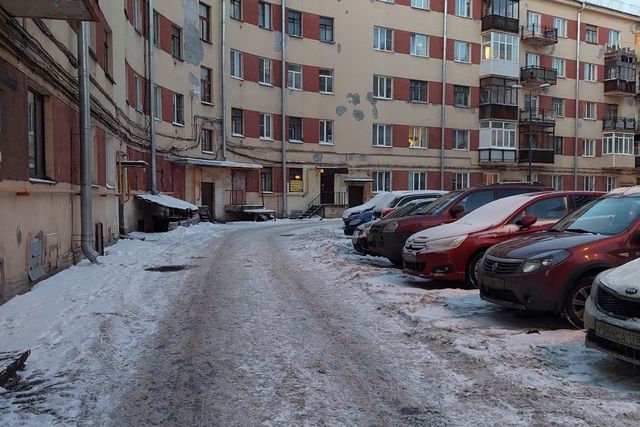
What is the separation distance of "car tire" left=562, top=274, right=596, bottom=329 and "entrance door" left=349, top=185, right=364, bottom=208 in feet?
91.8

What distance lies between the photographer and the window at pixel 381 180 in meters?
34.4

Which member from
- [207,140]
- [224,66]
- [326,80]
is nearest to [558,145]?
[326,80]

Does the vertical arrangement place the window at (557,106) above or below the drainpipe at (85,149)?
above

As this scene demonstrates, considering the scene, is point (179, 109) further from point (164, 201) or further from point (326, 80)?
point (326, 80)

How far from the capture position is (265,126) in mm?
31047

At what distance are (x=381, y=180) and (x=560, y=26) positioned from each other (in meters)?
19.0

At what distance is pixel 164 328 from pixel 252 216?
22623mm

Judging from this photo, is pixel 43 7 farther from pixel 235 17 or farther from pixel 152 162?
pixel 235 17

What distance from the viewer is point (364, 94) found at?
1321 inches

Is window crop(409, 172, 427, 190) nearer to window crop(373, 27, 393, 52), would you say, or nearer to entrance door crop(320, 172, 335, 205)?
entrance door crop(320, 172, 335, 205)

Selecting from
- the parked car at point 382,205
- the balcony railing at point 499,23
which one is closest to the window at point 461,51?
the balcony railing at point 499,23

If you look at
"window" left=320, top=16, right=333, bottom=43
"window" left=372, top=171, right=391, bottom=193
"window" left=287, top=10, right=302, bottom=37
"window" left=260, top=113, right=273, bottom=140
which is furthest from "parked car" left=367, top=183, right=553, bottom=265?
"window" left=320, top=16, right=333, bottom=43

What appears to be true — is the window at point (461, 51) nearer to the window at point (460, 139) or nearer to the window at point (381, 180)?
the window at point (460, 139)

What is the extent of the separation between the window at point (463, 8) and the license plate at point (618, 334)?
117ft
